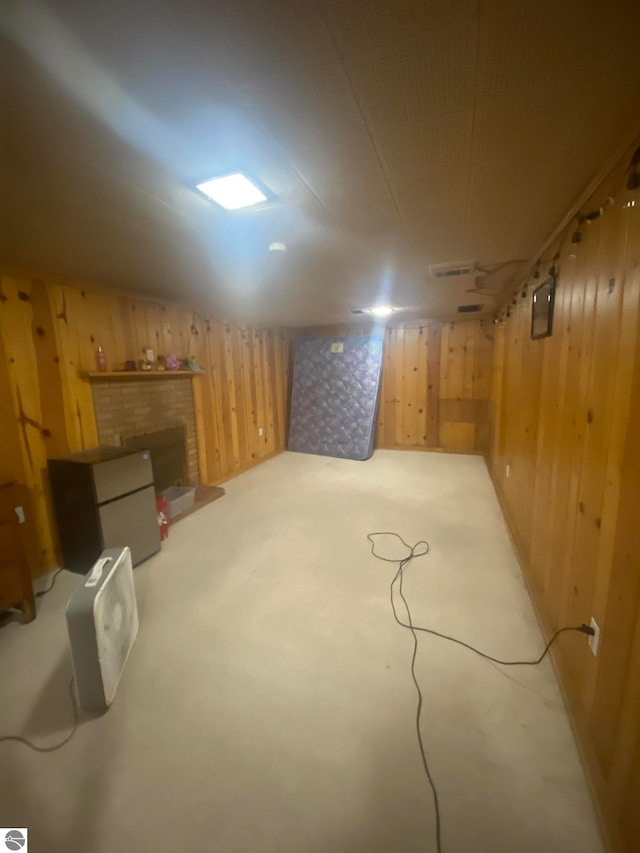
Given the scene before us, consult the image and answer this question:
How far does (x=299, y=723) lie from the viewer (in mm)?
1273

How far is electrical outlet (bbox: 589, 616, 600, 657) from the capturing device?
112 centimetres

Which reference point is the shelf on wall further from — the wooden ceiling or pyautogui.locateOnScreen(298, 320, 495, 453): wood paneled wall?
pyautogui.locateOnScreen(298, 320, 495, 453): wood paneled wall

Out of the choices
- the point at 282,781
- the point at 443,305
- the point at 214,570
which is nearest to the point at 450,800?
the point at 282,781

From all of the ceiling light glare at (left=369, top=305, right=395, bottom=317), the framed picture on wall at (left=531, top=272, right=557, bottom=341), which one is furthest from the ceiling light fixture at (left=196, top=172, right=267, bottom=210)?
the ceiling light glare at (left=369, top=305, right=395, bottom=317)

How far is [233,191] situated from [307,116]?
518 mm

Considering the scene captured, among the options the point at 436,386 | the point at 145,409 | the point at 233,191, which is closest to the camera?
the point at 233,191

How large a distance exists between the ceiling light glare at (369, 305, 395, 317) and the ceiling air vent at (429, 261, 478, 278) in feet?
4.29

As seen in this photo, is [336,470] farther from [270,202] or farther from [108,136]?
[108,136]

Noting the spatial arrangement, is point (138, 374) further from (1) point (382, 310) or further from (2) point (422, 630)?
(1) point (382, 310)

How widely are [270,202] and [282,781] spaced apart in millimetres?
2183

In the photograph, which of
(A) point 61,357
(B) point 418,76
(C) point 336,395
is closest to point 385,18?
(B) point 418,76

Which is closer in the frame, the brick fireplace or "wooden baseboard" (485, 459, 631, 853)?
"wooden baseboard" (485, 459, 631, 853)

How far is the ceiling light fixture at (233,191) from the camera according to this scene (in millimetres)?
1294

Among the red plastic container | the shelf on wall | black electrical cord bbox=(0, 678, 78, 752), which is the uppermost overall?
the shelf on wall
